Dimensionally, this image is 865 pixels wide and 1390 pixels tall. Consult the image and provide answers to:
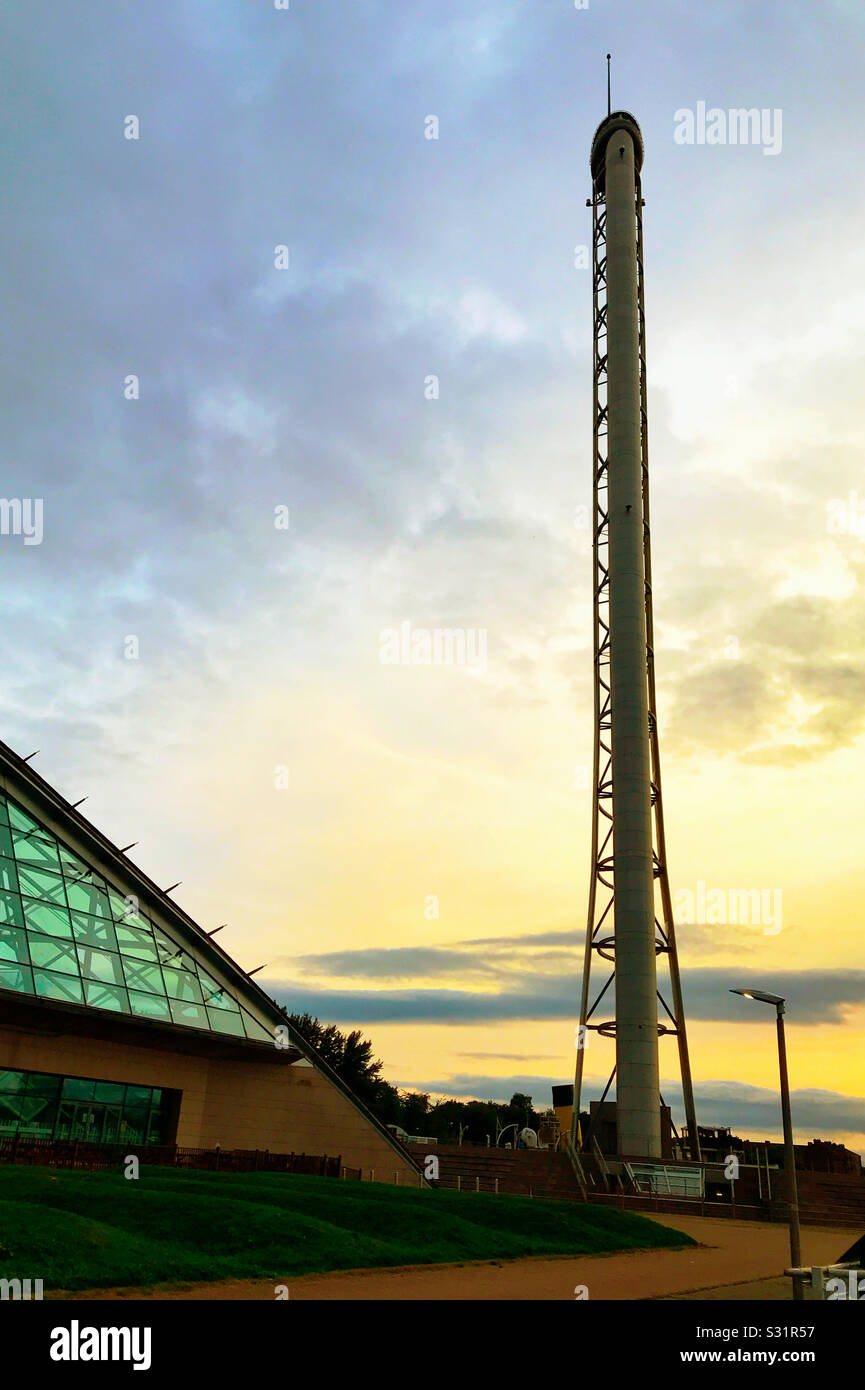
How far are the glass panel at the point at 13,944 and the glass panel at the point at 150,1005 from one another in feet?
14.7

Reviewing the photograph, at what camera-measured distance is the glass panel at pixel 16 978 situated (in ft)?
101

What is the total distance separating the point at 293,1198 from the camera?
24188 mm

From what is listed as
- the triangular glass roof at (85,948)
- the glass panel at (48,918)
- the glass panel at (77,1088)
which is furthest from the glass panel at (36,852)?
the glass panel at (77,1088)

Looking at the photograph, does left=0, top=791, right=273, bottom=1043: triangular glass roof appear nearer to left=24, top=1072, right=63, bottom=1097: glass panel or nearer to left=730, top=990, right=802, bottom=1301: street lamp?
left=24, top=1072, right=63, bottom=1097: glass panel

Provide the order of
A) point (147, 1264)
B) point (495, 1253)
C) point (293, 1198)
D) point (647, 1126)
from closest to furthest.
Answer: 1. point (147, 1264)
2. point (495, 1253)
3. point (293, 1198)
4. point (647, 1126)

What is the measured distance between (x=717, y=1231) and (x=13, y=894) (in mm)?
25895

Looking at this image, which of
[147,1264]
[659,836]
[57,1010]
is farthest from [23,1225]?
[659,836]

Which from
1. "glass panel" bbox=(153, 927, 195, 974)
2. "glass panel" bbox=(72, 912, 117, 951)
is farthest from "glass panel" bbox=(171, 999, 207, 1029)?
"glass panel" bbox=(72, 912, 117, 951)

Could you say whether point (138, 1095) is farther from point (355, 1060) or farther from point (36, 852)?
point (355, 1060)

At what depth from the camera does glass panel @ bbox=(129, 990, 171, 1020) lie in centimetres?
3534

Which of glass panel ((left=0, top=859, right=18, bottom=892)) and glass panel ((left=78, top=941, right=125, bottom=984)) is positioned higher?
glass panel ((left=0, top=859, right=18, bottom=892))

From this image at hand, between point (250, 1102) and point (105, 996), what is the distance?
9310 mm

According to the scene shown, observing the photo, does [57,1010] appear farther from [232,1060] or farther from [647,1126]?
[647,1126]

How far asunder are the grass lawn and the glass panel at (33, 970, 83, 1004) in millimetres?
6161
